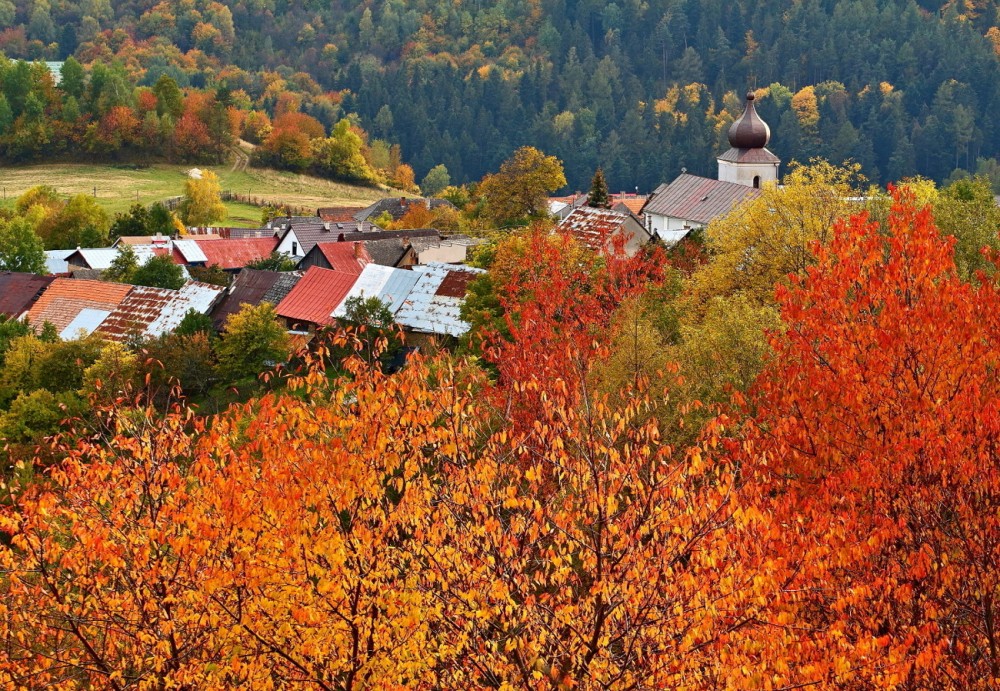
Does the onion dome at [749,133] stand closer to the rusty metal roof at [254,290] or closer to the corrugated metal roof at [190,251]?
the rusty metal roof at [254,290]

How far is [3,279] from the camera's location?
66.4 meters

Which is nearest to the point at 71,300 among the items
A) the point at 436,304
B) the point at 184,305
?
the point at 184,305

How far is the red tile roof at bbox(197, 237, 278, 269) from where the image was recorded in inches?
3017

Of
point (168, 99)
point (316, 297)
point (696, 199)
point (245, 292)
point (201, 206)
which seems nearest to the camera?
point (316, 297)

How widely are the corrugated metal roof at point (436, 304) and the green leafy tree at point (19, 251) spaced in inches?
1190

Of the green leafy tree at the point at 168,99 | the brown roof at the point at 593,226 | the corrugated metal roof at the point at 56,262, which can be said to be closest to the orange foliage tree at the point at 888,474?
the brown roof at the point at 593,226

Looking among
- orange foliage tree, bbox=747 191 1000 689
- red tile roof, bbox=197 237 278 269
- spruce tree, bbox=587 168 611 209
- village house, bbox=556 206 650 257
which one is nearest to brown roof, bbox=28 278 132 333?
red tile roof, bbox=197 237 278 269

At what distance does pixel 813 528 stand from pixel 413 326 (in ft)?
116

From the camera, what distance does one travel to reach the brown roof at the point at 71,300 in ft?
196

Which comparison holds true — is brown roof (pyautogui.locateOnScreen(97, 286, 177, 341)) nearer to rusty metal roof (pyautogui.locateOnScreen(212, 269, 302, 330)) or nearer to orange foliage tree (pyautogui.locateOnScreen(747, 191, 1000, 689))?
rusty metal roof (pyautogui.locateOnScreen(212, 269, 302, 330))

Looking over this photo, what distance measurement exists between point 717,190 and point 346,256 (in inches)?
858

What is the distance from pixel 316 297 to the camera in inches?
2190

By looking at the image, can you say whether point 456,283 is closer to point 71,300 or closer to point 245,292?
point 245,292

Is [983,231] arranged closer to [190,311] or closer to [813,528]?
[813,528]
